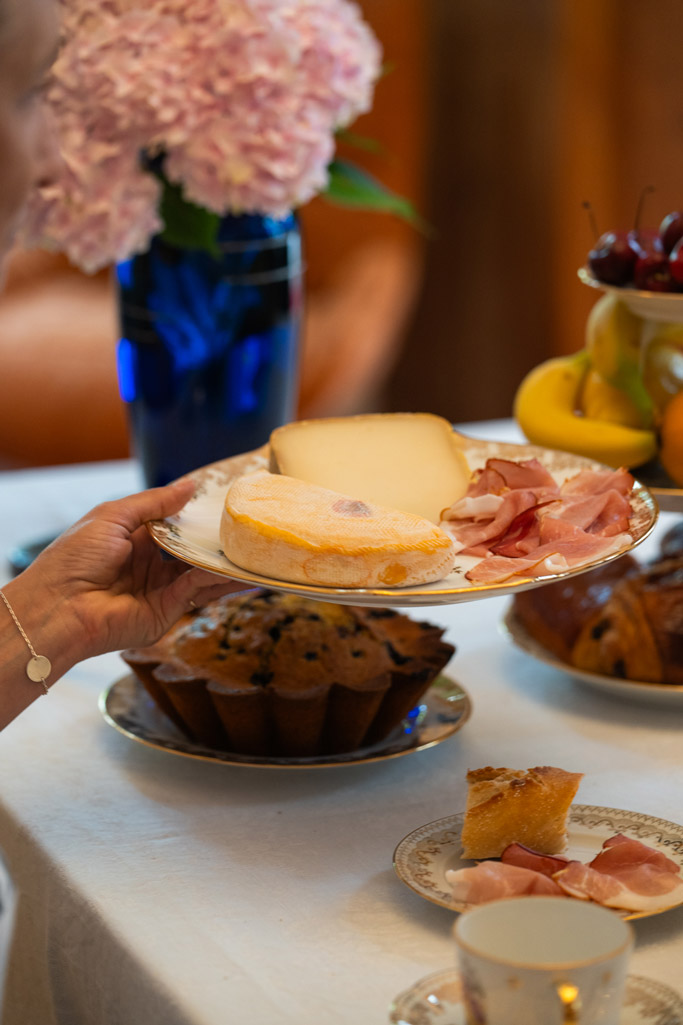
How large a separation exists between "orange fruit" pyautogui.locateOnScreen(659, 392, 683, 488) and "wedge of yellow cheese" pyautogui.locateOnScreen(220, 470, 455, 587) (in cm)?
35

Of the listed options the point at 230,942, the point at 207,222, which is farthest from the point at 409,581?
the point at 207,222

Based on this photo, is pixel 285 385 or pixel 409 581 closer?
pixel 409 581

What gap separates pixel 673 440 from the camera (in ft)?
3.76

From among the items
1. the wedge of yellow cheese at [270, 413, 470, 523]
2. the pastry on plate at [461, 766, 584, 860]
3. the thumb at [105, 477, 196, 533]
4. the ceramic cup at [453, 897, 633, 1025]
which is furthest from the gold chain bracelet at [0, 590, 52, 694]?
the ceramic cup at [453, 897, 633, 1025]

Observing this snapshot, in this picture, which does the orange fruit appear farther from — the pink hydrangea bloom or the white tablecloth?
the pink hydrangea bloom

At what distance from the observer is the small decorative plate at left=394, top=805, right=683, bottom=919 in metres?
0.80

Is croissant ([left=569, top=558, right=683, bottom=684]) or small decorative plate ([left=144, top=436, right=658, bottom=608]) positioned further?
croissant ([left=569, top=558, right=683, bottom=684])

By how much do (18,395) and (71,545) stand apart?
232 cm

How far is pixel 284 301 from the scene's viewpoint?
1518mm

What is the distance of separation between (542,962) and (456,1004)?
0.09 metres

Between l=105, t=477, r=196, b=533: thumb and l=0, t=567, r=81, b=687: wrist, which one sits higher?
l=105, t=477, r=196, b=533: thumb

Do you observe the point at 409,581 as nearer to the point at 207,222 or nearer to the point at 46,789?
the point at 46,789

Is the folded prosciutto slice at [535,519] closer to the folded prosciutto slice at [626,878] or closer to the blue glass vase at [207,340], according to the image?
the folded prosciutto slice at [626,878]

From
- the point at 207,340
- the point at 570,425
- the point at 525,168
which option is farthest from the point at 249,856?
the point at 525,168
